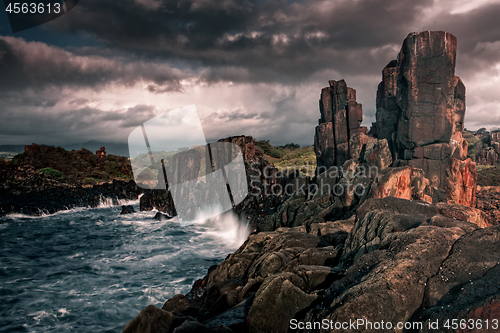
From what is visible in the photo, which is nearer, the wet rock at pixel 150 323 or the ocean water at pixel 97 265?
the wet rock at pixel 150 323


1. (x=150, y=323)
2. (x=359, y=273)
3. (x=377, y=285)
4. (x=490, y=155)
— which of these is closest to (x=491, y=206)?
(x=359, y=273)

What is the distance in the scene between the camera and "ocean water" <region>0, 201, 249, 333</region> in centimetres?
1158

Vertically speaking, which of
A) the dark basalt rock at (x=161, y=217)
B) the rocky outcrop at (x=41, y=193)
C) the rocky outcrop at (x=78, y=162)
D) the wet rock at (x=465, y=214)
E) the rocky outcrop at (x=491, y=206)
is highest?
the rocky outcrop at (x=78, y=162)

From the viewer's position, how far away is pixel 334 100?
143 feet

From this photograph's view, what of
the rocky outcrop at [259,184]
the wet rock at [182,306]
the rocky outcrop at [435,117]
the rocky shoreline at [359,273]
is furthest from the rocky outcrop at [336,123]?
the wet rock at [182,306]

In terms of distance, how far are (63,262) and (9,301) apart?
639cm

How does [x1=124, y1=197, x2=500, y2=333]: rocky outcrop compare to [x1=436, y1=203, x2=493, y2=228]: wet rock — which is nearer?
[x1=124, y1=197, x2=500, y2=333]: rocky outcrop

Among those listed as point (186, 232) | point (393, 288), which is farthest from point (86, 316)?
point (186, 232)

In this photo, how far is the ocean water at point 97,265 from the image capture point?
11.6 metres

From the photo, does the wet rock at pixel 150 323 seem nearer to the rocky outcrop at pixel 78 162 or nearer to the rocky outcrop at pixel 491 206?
the rocky outcrop at pixel 491 206

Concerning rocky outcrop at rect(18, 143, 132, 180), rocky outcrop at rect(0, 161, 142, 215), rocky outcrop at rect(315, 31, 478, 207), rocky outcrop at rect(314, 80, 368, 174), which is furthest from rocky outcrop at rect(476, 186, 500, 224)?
rocky outcrop at rect(18, 143, 132, 180)

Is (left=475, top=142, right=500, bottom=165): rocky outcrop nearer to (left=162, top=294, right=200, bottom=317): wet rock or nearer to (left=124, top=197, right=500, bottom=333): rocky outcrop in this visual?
(left=124, top=197, right=500, bottom=333): rocky outcrop

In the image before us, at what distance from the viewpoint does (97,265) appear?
18.1 m

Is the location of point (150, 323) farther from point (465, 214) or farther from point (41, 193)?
point (41, 193)
